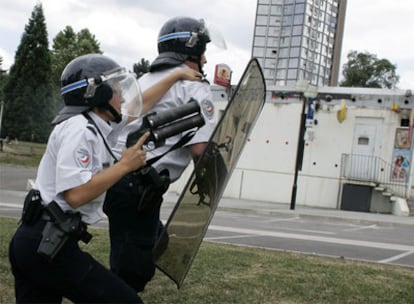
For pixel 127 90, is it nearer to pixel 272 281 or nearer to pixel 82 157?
pixel 82 157

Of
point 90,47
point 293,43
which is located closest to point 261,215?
point 293,43

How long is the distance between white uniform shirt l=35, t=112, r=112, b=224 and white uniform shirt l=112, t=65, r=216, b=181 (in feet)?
1.53

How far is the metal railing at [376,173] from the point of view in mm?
19781

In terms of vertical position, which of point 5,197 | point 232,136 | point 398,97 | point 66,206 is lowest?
point 5,197

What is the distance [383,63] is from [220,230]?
159ft

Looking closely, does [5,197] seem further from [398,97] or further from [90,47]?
[90,47]

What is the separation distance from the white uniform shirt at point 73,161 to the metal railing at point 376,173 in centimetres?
1812

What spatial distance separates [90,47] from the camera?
5522 centimetres

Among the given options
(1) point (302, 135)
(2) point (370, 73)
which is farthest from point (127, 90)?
(2) point (370, 73)

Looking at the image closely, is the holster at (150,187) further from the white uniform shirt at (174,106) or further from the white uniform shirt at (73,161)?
the white uniform shirt at (73,161)

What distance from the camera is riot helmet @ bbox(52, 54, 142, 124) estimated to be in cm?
265

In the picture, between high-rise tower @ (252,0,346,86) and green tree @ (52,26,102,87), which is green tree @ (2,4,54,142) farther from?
high-rise tower @ (252,0,346,86)

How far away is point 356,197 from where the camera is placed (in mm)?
19875

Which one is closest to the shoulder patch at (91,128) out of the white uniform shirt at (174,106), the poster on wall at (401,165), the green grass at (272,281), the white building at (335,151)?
the white uniform shirt at (174,106)
